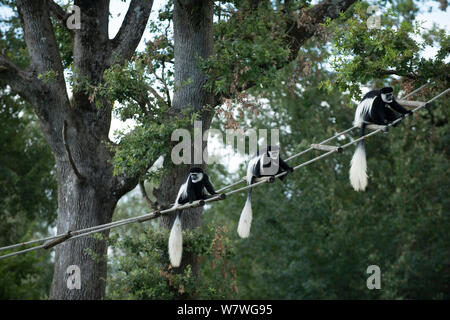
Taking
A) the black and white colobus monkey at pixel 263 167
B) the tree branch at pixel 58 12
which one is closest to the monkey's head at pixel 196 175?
the black and white colobus monkey at pixel 263 167

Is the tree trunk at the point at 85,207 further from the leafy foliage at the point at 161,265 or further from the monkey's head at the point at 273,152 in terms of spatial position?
the monkey's head at the point at 273,152

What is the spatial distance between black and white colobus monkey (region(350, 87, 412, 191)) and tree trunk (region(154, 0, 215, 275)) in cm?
197

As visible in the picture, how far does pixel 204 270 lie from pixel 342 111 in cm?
551

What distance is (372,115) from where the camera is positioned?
625 centimetres

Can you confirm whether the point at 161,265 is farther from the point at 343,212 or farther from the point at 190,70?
the point at 343,212

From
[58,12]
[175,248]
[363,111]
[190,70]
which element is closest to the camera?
[175,248]

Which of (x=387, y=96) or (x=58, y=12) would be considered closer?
(x=387, y=96)

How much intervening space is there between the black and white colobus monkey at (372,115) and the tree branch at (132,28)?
11.1 feet

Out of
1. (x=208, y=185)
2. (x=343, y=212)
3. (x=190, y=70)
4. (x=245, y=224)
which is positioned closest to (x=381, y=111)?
(x=245, y=224)

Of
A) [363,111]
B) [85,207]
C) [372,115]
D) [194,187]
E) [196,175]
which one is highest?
[363,111]

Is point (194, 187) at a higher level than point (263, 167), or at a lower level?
lower

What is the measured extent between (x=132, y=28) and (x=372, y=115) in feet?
11.9

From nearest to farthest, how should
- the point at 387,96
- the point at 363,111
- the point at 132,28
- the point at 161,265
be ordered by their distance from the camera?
the point at 387,96 < the point at 363,111 < the point at 161,265 < the point at 132,28

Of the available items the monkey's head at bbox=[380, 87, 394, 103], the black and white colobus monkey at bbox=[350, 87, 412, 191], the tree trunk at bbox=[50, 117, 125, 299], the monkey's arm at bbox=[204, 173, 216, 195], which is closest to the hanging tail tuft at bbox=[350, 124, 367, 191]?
the black and white colobus monkey at bbox=[350, 87, 412, 191]
